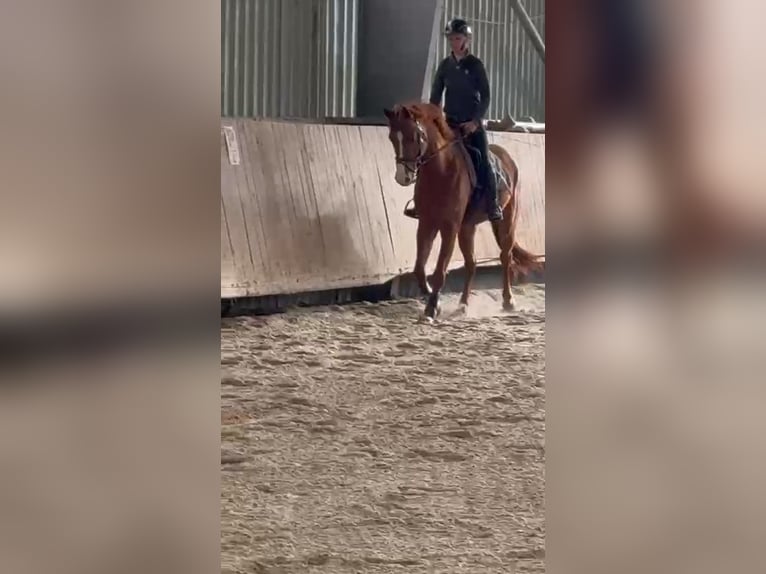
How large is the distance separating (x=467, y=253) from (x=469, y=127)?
257 millimetres

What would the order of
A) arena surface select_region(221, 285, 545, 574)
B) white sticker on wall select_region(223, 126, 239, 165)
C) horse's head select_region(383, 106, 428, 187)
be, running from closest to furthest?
arena surface select_region(221, 285, 545, 574)
white sticker on wall select_region(223, 126, 239, 165)
horse's head select_region(383, 106, 428, 187)

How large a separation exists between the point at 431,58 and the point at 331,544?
0.85 meters

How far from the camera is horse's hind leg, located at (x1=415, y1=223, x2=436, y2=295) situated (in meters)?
1.49

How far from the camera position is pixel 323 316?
1.54 meters

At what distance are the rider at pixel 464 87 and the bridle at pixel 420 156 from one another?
5 cm

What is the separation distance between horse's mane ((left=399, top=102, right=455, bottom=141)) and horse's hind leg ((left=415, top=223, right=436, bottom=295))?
0.59 ft

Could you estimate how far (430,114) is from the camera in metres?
1.48

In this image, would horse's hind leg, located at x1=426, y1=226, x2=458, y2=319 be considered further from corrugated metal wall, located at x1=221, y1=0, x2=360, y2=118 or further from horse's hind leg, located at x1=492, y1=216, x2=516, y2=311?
corrugated metal wall, located at x1=221, y1=0, x2=360, y2=118

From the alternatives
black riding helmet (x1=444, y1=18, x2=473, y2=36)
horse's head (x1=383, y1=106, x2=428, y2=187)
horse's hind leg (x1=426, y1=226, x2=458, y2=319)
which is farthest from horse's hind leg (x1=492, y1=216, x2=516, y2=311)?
black riding helmet (x1=444, y1=18, x2=473, y2=36)

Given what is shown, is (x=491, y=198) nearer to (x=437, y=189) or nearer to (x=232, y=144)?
(x=437, y=189)

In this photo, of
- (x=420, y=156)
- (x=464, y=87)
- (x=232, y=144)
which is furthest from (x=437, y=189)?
(x=232, y=144)
